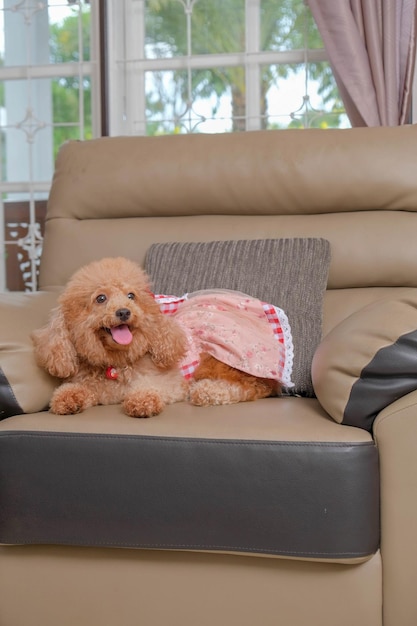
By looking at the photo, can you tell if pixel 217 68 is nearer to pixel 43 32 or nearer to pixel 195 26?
pixel 195 26

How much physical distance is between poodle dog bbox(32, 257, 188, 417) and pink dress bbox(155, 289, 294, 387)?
0.10 metres

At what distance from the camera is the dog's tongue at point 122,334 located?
1650mm

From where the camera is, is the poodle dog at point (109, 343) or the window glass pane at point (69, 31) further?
the window glass pane at point (69, 31)

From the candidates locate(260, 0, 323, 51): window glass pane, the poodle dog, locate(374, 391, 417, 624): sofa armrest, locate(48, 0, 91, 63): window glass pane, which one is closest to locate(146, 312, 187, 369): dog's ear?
the poodle dog

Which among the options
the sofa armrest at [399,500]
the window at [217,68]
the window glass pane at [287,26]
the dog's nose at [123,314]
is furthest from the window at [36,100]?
the sofa armrest at [399,500]

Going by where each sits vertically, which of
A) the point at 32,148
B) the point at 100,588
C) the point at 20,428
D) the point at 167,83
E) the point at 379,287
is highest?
the point at 167,83

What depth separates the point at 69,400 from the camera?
5.25ft

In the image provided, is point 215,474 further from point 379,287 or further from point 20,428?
point 379,287

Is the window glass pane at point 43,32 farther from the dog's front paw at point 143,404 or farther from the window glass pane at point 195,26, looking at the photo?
the dog's front paw at point 143,404

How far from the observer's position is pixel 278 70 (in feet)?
10.0

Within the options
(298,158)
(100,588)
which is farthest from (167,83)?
(100,588)

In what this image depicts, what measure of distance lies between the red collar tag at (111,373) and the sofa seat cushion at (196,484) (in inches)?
7.0

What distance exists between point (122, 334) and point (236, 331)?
29 centimetres

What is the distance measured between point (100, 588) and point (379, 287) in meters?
1.11
